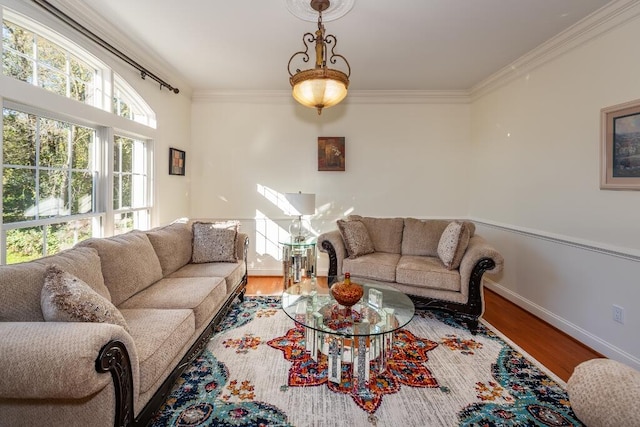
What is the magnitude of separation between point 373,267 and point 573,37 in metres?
2.79

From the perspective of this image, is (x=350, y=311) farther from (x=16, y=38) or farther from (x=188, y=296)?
(x=16, y=38)

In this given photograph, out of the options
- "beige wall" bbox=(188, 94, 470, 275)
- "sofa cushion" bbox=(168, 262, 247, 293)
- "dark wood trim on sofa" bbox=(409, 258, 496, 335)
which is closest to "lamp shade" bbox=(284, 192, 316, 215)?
"beige wall" bbox=(188, 94, 470, 275)

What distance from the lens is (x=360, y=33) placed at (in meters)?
2.86

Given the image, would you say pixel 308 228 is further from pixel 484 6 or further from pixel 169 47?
pixel 484 6

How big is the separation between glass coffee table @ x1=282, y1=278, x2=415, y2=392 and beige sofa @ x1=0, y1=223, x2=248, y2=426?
0.78 metres

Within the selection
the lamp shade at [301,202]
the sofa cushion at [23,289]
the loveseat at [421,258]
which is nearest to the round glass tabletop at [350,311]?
the loveseat at [421,258]

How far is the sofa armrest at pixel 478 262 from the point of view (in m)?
2.86

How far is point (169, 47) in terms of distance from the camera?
321 centimetres

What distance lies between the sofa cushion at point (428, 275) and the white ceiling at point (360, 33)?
86.8 inches

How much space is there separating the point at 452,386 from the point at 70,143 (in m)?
3.42

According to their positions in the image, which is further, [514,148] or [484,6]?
[514,148]

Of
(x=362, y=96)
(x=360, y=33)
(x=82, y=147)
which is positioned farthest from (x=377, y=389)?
(x=362, y=96)

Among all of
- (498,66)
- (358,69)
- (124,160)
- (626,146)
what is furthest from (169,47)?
(626,146)

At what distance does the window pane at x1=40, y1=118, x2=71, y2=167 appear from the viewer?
232cm
